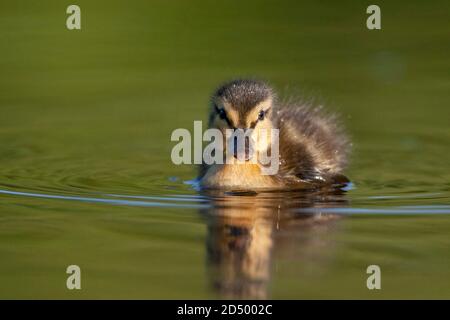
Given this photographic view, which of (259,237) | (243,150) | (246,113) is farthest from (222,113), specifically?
(259,237)

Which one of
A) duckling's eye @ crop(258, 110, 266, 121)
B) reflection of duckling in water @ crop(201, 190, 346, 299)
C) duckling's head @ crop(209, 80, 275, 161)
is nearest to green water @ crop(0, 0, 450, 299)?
reflection of duckling in water @ crop(201, 190, 346, 299)

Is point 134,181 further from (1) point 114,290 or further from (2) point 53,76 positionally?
(2) point 53,76

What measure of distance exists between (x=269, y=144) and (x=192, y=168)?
1.01 m

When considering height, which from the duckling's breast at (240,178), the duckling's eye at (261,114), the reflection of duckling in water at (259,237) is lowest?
the reflection of duckling in water at (259,237)

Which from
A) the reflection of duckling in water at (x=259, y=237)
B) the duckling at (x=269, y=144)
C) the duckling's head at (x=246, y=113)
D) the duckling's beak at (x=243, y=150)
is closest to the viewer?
the reflection of duckling in water at (x=259, y=237)

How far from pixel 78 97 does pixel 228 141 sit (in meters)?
3.89

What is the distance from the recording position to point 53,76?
505 inches

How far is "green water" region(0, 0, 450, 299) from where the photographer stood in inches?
236

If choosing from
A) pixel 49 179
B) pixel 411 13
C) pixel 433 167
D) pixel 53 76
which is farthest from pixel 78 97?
pixel 411 13

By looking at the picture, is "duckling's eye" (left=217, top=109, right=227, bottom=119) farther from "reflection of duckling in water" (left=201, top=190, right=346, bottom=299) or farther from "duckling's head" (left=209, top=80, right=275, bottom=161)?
"reflection of duckling in water" (left=201, top=190, right=346, bottom=299)

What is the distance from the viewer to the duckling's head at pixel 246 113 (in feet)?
27.3

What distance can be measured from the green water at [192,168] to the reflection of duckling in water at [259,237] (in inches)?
0.7

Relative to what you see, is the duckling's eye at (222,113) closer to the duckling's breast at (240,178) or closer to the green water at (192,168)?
the duckling's breast at (240,178)

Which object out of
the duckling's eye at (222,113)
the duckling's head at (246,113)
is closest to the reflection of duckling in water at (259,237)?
the duckling's head at (246,113)
